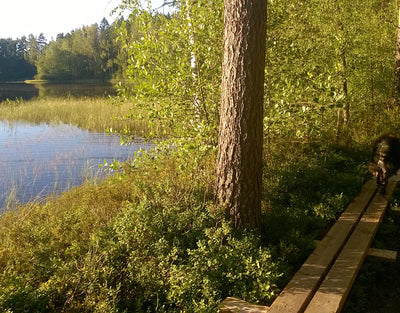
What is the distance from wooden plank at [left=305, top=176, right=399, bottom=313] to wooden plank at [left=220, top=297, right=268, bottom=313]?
1.36 feet

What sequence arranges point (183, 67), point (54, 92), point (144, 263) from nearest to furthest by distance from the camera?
point (144, 263), point (183, 67), point (54, 92)

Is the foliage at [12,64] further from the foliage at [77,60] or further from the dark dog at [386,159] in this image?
the dark dog at [386,159]

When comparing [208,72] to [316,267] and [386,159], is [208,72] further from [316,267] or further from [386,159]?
[316,267]

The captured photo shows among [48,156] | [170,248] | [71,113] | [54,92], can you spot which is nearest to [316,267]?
[170,248]

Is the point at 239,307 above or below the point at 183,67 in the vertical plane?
below

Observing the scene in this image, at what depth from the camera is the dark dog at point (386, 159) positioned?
6.02m

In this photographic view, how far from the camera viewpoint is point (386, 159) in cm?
599

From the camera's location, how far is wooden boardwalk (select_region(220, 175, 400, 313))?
3.32m

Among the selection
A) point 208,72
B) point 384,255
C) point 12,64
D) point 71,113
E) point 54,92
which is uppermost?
point 12,64

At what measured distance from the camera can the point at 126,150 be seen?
14.4 meters

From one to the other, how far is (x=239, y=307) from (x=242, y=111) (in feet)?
7.63

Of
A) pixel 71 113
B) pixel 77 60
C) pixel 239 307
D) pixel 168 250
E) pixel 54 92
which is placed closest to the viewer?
pixel 239 307

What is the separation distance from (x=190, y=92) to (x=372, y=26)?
27.3 feet

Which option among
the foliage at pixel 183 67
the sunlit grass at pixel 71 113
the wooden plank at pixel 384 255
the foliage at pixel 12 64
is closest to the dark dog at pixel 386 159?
the wooden plank at pixel 384 255
